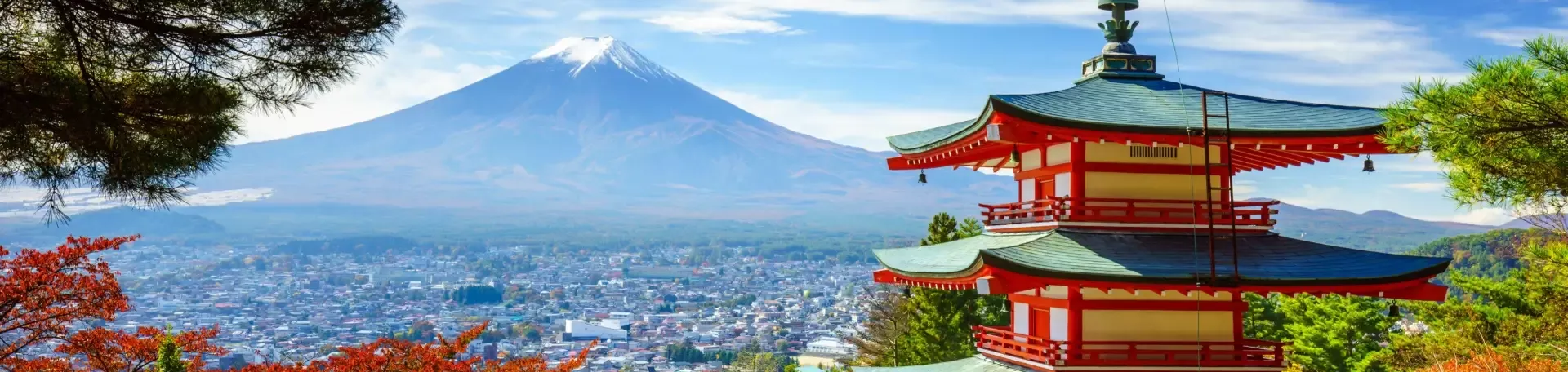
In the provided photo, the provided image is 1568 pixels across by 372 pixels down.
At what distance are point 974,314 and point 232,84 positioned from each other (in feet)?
84.6

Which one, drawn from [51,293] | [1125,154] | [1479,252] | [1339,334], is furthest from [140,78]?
[1479,252]

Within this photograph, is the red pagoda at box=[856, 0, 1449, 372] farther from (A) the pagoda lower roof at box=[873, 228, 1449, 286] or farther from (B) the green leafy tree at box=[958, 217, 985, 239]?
(B) the green leafy tree at box=[958, 217, 985, 239]

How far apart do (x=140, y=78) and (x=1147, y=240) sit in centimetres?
856

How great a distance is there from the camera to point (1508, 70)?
421 inches

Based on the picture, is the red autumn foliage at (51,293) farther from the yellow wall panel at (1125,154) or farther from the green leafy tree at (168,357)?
the yellow wall panel at (1125,154)

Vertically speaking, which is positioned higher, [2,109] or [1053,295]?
[2,109]

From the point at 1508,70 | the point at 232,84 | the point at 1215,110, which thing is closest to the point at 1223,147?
the point at 1215,110

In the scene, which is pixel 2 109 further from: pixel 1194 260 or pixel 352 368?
pixel 352 368

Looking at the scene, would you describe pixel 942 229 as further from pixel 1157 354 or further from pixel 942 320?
pixel 1157 354

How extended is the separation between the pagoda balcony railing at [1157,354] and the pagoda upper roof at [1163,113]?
204 cm

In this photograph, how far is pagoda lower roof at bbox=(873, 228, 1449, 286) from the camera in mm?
11594

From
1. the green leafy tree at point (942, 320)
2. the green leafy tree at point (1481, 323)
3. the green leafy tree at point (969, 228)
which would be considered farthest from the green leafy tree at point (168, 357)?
the green leafy tree at point (969, 228)

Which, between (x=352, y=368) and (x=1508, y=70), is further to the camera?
(x=352, y=368)

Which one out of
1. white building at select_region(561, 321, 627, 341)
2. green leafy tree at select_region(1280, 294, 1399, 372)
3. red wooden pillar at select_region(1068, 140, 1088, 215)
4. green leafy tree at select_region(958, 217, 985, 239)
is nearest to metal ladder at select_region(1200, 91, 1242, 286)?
red wooden pillar at select_region(1068, 140, 1088, 215)
